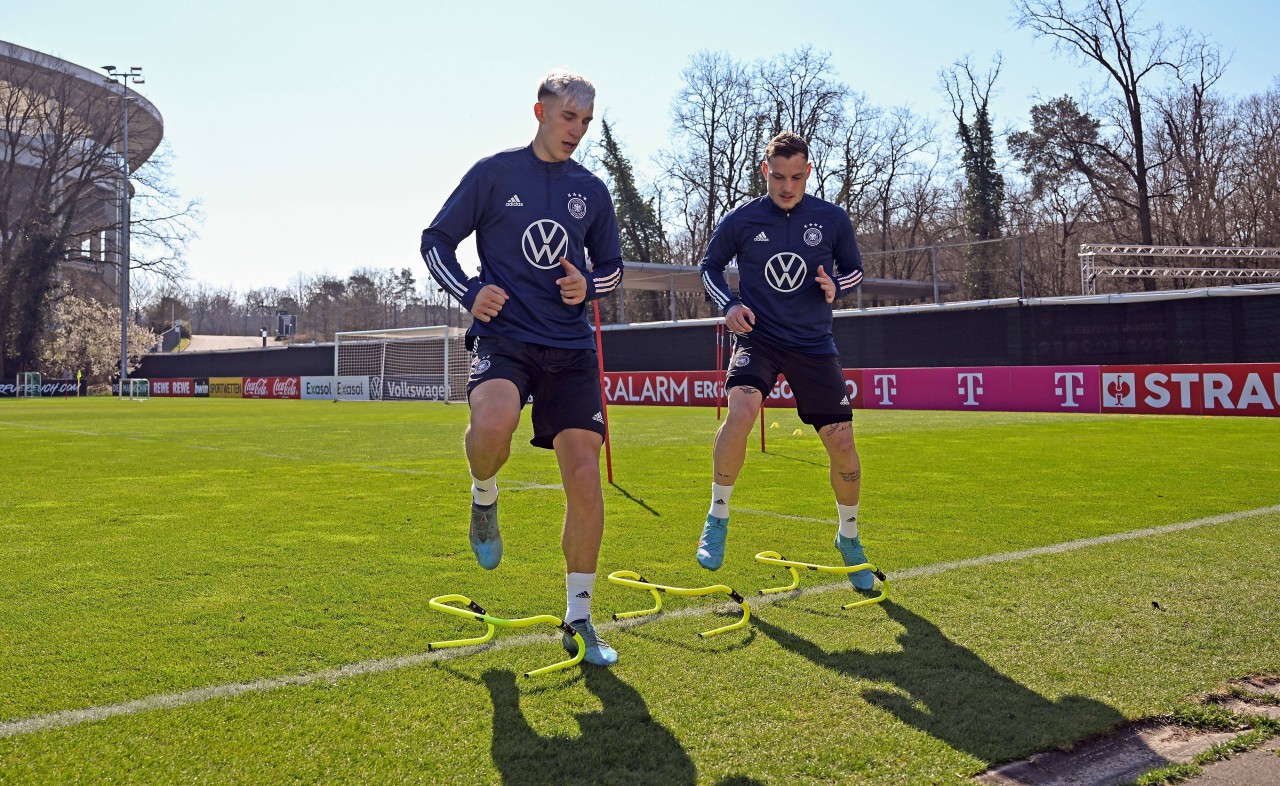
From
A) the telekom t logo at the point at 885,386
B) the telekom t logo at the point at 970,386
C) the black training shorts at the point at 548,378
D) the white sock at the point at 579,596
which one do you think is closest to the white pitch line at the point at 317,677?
the white sock at the point at 579,596

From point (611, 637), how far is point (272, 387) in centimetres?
4899

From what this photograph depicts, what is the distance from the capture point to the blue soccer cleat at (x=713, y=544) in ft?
15.4

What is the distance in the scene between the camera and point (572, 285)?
12.1ft

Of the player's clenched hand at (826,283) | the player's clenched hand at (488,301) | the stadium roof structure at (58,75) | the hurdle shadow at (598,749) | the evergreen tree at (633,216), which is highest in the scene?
the stadium roof structure at (58,75)

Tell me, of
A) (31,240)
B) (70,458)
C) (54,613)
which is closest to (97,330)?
(31,240)

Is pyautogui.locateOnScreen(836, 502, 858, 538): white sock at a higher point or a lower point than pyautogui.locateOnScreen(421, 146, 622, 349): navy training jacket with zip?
lower

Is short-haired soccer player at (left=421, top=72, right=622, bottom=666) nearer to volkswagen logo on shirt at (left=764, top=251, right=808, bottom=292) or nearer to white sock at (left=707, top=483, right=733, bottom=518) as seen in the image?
white sock at (left=707, top=483, right=733, bottom=518)

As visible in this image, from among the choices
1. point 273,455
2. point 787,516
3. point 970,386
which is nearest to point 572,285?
point 787,516

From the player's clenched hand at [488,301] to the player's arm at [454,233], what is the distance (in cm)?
11

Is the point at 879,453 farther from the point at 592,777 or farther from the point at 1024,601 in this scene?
the point at 592,777

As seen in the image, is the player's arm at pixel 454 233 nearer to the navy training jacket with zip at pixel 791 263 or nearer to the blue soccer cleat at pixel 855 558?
the navy training jacket with zip at pixel 791 263

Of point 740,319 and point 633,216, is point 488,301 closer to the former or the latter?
point 740,319

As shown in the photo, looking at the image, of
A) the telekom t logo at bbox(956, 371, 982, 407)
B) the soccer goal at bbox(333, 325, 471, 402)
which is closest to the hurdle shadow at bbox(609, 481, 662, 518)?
the telekom t logo at bbox(956, 371, 982, 407)

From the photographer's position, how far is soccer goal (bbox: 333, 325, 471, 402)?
38.4 m
